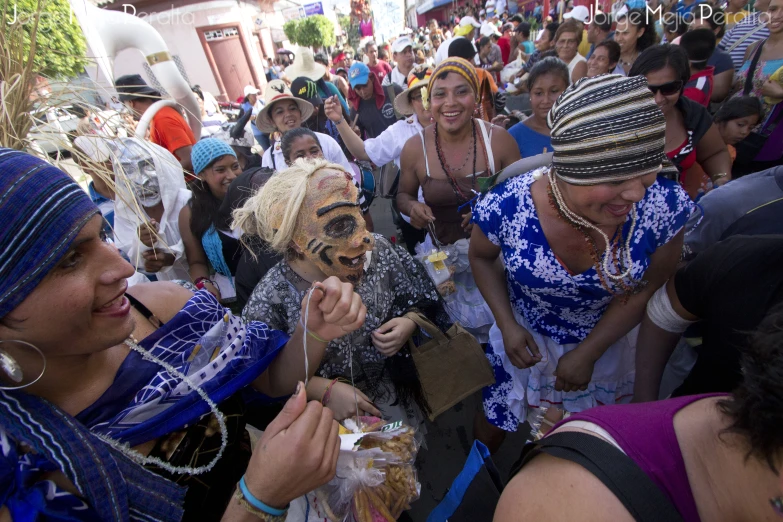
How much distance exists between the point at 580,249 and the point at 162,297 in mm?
1640

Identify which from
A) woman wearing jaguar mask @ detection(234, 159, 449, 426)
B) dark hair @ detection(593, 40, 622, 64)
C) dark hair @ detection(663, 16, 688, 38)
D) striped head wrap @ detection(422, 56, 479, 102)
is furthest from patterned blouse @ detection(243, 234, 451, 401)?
dark hair @ detection(663, 16, 688, 38)

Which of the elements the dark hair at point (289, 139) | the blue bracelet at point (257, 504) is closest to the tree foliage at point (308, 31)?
the dark hair at point (289, 139)

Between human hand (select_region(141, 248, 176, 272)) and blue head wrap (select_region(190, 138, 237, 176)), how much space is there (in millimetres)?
677

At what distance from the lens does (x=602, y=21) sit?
5672 mm

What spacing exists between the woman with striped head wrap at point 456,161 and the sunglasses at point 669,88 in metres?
0.86

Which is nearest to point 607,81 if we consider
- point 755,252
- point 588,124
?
point 588,124

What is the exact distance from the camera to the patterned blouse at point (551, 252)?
4.84ft

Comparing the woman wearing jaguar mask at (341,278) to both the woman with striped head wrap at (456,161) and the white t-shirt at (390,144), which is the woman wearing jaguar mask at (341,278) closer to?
the woman with striped head wrap at (456,161)

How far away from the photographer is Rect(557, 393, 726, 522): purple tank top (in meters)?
0.78

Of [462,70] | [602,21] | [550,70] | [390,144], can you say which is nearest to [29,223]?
[462,70]

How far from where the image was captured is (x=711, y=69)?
3248 millimetres

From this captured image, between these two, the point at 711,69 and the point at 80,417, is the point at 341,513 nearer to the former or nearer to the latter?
the point at 80,417

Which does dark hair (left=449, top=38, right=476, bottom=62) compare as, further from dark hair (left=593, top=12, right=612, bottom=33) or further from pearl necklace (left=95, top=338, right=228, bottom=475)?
pearl necklace (left=95, top=338, right=228, bottom=475)

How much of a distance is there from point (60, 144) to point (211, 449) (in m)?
1.05
